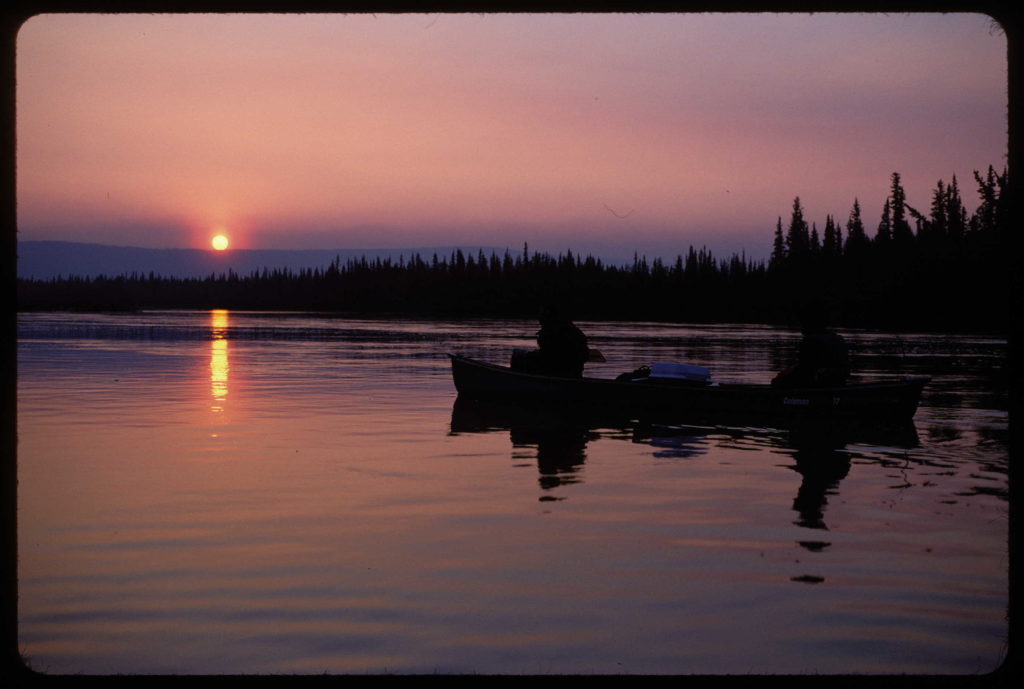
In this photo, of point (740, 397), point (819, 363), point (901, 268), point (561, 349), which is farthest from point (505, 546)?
point (901, 268)

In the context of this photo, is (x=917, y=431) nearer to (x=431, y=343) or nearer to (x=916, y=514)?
(x=916, y=514)

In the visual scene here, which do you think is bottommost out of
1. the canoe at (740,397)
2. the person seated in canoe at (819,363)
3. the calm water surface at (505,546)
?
the calm water surface at (505,546)

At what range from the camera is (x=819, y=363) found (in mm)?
19875

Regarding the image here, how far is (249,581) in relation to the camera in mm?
8430

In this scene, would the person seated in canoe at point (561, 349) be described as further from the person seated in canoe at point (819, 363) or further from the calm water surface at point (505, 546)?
the person seated in canoe at point (819, 363)

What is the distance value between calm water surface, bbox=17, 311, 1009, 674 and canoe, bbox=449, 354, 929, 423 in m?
0.44

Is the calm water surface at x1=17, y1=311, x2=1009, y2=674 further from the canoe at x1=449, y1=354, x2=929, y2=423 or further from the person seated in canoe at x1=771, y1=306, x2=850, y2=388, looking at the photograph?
the person seated in canoe at x1=771, y1=306, x2=850, y2=388

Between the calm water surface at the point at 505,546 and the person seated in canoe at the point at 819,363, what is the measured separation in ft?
3.35

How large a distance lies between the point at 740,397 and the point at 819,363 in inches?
63.7

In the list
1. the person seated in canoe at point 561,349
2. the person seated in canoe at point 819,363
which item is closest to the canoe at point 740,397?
the person seated in canoe at point 819,363

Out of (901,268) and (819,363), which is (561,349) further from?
(901,268)

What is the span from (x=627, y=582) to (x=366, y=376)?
27.6m

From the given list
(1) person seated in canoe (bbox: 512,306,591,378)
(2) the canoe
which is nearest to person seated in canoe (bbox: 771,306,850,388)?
(2) the canoe

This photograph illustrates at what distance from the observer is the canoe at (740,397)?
1958 centimetres
